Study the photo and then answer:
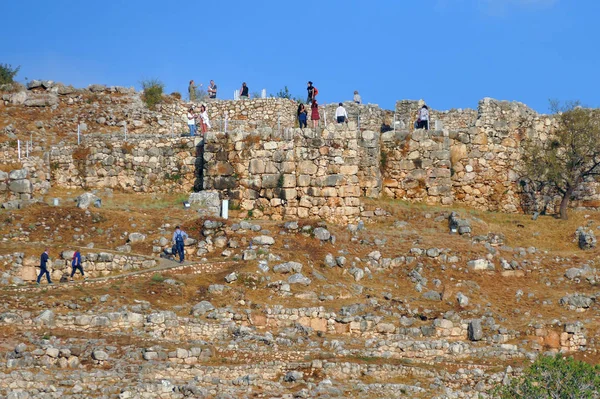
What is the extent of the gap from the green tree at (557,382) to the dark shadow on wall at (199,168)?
20578 millimetres

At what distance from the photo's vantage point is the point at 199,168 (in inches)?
1757

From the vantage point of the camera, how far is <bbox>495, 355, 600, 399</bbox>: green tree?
2494 cm

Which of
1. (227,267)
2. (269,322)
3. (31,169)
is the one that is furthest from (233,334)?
(31,169)

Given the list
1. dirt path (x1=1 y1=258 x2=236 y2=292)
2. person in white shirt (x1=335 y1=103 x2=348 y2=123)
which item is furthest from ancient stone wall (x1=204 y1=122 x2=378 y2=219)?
dirt path (x1=1 y1=258 x2=236 y2=292)

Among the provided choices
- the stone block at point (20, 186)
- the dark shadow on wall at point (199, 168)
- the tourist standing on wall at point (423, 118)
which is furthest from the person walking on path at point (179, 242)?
the tourist standing on wall at point (423, 118)

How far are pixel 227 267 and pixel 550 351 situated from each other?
10.2 m

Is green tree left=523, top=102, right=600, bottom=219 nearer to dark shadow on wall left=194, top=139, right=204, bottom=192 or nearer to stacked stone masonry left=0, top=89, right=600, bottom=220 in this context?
stacked stone masonry left=0, top=89, right=600, bottom=220

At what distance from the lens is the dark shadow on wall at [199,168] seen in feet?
145

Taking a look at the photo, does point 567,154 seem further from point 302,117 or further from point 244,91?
point 244,91

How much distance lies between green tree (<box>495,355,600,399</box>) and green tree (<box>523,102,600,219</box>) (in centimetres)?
1862

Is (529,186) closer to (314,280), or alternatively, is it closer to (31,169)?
(314,280)

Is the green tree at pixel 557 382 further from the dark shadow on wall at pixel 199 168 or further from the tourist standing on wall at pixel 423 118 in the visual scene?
the tourist standing on wall at pixel 423 118

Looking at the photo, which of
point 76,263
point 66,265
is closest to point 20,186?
point 66,265

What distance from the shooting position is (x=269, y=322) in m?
31.8
